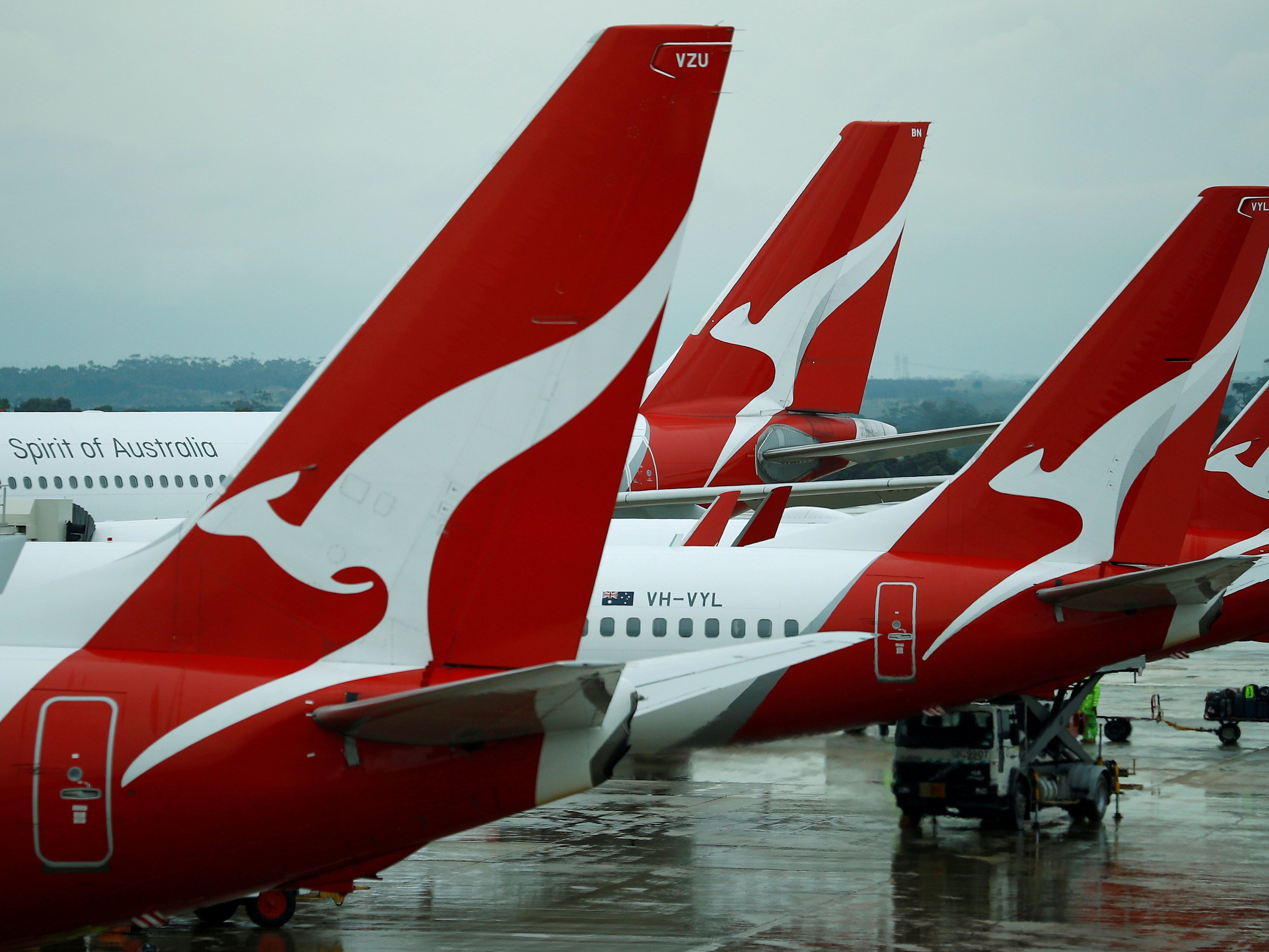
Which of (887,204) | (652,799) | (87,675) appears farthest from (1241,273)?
(87,675)

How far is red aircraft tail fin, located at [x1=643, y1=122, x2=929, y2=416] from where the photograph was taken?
29.7 m

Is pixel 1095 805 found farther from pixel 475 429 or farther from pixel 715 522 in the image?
pixel 475 429

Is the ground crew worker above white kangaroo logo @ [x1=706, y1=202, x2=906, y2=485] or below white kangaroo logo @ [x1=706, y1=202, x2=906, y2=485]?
below

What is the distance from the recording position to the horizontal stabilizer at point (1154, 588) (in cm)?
1558

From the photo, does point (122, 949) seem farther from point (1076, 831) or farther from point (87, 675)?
point (1076, 831)

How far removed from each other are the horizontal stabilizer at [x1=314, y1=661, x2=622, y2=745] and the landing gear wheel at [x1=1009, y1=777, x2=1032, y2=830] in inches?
539

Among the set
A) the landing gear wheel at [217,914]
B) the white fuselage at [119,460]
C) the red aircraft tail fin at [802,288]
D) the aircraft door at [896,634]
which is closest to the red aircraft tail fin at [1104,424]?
the aircraft door at [896,634]

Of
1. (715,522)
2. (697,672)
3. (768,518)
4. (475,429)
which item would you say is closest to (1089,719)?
(715,522)

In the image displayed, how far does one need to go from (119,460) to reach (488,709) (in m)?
24.4

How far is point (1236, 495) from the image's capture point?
25406 mm

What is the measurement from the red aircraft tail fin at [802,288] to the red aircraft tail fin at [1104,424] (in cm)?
1284

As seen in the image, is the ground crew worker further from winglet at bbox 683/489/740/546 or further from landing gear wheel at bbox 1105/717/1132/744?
winglet at bbox 683/489/740/546

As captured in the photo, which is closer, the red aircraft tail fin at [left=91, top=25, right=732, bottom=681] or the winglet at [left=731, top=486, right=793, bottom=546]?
the red aircraft tail fin at [left=91, top=25, right=732, bottom=681]

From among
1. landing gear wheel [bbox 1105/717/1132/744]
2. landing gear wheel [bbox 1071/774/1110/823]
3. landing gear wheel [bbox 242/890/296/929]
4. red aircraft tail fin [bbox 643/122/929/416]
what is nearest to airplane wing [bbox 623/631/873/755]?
landing gear wheel [bbox 242/890/296/929]
